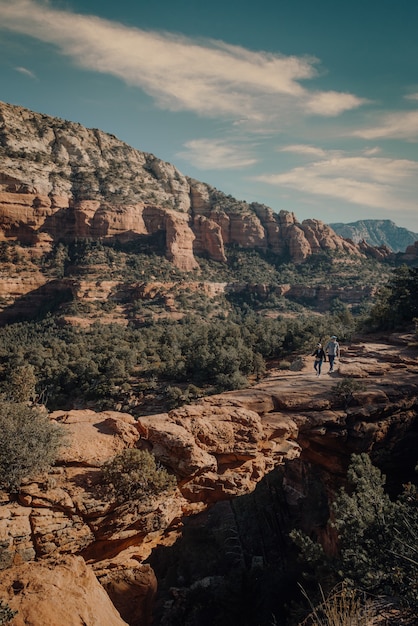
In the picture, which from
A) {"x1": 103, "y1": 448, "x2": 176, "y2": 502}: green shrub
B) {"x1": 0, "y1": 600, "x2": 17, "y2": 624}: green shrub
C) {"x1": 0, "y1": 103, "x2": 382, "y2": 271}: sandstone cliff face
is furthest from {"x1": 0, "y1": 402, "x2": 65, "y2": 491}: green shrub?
{"x1": 0, "y1": 103, "x2": 382, "y2": 271}: sandstone cliff face

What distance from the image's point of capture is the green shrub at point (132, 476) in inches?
346

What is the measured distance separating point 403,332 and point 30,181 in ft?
271

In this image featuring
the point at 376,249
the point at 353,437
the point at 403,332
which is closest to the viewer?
the point at 353,437

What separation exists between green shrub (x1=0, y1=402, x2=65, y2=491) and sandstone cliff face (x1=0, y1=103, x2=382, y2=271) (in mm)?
77932

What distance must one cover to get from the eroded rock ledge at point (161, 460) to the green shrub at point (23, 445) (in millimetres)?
374

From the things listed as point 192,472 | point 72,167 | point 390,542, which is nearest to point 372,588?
point 390,542

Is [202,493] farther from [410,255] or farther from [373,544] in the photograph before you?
[410,255]

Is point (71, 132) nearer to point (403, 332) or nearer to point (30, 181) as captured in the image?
point (30, 181)

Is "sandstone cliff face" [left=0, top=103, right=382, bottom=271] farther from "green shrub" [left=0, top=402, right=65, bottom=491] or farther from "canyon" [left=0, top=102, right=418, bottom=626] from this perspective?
"green shrub" [left=0, top=402, right=65, bottom=491]

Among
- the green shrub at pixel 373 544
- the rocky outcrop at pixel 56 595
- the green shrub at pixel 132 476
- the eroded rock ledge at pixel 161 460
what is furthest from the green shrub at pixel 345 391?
the rocky outcrop at pixel 56 595

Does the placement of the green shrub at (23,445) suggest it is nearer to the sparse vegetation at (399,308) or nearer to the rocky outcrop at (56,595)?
the rocky outcrop at (56,595)

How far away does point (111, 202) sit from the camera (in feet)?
281

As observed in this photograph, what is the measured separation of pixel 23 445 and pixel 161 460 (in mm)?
3801

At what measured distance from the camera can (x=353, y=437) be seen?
12859mm
